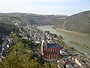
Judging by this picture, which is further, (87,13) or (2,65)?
(87,13)

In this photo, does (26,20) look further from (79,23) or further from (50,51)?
(50,51)

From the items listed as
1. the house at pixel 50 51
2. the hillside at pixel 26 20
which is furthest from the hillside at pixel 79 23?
the house at pixel 50 51

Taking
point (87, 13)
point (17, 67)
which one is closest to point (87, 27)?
point (87, 13)

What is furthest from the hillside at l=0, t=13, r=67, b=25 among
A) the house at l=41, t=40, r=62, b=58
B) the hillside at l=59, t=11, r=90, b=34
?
the house at l=41, t=40, r=62, b=58

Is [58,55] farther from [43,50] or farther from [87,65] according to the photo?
[87,65]

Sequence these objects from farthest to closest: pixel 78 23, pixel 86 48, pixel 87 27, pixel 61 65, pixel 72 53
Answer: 1. pixel 78 23
2. pixel 87 27
3. pixel 86 48
4. pixel 72 53
5. pixel 61 65

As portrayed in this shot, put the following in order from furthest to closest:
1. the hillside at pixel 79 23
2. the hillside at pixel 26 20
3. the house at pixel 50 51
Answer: the hillside at pixel 26 20, the hillside at pixel 79 23, the house at pixel 50 51

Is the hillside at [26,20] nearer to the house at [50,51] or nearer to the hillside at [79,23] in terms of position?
the hillside at [79,23]

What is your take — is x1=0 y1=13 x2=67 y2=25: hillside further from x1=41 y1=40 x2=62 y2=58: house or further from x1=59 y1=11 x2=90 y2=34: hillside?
x1=41 y1=40 x2=62 y2=58: house
